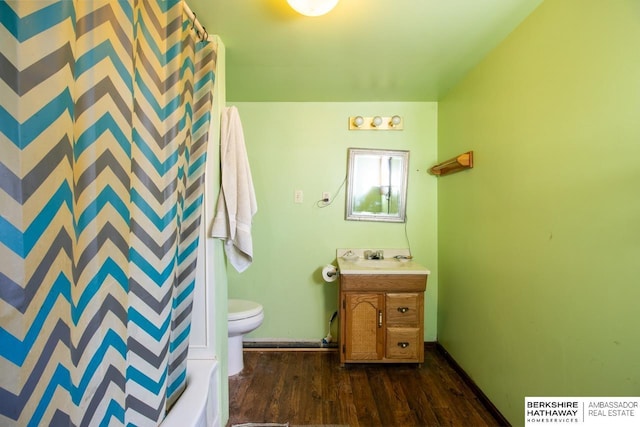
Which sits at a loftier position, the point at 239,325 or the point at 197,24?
the point at 197,24

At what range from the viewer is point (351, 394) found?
5.42 ft

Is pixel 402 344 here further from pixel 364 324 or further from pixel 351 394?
pixel 351 394

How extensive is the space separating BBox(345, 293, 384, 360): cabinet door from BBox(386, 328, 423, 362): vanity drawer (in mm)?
68

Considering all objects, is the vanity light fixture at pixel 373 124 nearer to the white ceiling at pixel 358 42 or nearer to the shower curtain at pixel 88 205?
the white ceiling at pixel 358 42

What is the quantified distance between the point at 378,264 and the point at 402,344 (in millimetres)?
622

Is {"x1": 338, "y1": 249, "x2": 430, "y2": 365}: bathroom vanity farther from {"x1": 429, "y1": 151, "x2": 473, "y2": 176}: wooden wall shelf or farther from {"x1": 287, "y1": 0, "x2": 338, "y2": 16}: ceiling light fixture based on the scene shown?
{"x1": 287, "y1": 0, "x2": 338, "y2": 16}: ceiling light fixture

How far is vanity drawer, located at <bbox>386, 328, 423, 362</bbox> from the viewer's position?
74.0 inches

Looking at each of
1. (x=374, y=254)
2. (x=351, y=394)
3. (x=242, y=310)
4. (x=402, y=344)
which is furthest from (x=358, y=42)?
(x=351, y=394)

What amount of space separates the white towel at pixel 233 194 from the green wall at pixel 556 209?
58.1 inches

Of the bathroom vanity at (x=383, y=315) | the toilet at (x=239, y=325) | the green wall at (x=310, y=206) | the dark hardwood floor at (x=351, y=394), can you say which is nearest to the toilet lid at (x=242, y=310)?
the toilet at (x=239, y=325)

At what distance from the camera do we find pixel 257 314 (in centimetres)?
185

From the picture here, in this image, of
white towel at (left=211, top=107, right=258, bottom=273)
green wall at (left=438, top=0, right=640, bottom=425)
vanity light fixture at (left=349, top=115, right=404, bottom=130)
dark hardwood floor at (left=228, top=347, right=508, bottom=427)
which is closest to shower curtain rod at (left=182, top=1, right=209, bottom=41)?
white towel at (left=211, top=107, right=258, bottom=273)

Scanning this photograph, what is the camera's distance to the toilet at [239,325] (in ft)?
5.68

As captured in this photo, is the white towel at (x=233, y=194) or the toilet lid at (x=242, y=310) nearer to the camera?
the white towel at (x=233, y=194)
